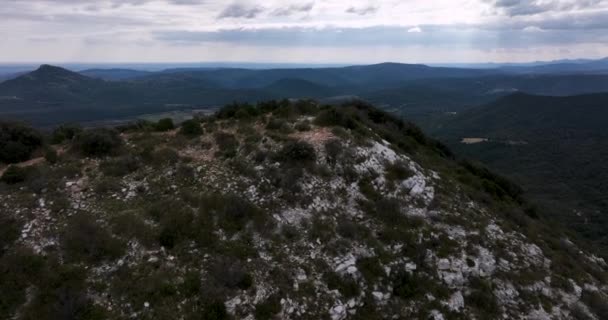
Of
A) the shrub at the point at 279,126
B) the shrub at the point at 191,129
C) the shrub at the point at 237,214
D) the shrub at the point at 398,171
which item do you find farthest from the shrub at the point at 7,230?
the shrub at the point at 398,171

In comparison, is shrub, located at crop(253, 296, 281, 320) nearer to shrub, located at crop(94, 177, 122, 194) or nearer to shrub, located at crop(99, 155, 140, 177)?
shrub, located at crop(94, 177, 122, 194)

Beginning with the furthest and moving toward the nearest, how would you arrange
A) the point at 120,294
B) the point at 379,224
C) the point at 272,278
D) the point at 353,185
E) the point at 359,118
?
the point at 359,118
the point at 353,185
the point at 379,224
the point at 272,278
the point at 120,294

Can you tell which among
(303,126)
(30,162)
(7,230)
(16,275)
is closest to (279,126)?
(303,126)

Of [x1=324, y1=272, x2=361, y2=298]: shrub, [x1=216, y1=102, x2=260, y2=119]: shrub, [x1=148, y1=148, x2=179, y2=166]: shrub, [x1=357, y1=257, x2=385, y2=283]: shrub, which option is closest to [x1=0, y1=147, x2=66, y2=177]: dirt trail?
[x1=148, y1=148, x2=179, y2=166]: shrub

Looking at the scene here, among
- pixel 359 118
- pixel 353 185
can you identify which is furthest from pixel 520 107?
pixel 353 185

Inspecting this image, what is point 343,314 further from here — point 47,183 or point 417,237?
point 47,183

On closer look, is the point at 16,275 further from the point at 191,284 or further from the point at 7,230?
the point at 191,284

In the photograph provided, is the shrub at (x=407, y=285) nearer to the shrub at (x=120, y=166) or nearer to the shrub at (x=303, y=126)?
the shrub at (x=303, y=126)
